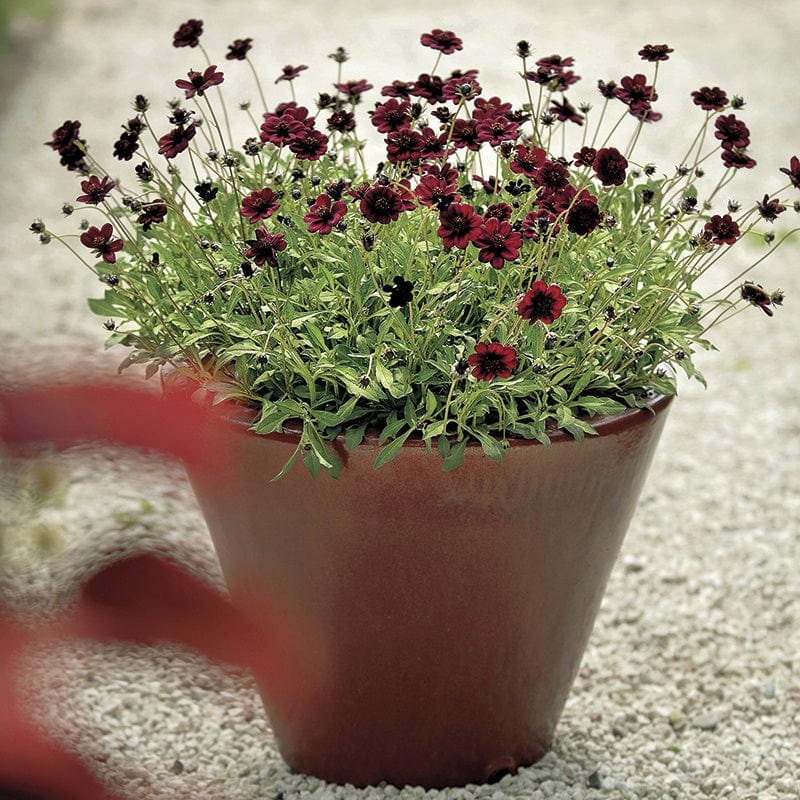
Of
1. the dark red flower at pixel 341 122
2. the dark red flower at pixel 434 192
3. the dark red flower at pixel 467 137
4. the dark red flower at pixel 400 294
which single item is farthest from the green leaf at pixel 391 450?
the dark red flower at pixel 341 122

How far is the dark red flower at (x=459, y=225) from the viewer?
5.32 ft

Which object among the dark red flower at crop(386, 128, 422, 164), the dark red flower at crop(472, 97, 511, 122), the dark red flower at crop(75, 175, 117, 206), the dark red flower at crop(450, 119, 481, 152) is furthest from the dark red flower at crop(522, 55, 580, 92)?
the dark red flower at crop(75, 175, 117, 206)

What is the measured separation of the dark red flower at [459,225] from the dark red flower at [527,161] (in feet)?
0.67

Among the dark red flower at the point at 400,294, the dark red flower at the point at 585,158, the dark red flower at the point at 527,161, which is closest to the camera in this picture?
the dark red flower at the point at 400,294

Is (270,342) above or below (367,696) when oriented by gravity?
above

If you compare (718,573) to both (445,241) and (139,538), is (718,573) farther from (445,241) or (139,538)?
(139,538)

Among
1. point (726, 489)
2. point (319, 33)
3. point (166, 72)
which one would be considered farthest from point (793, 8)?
point (726, 489)

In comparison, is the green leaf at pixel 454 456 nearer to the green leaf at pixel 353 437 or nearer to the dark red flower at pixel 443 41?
the green leaf at pixel 353 437

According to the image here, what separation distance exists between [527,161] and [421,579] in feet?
2.28

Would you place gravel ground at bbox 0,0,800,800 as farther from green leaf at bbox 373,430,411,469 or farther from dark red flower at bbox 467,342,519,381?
dark red flower at bbox 467,342,519,381

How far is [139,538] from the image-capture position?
2.55 ft

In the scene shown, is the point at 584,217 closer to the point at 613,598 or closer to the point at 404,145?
the point at 404,145

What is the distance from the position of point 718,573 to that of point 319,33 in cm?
690

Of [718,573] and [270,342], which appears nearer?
[270,342]
